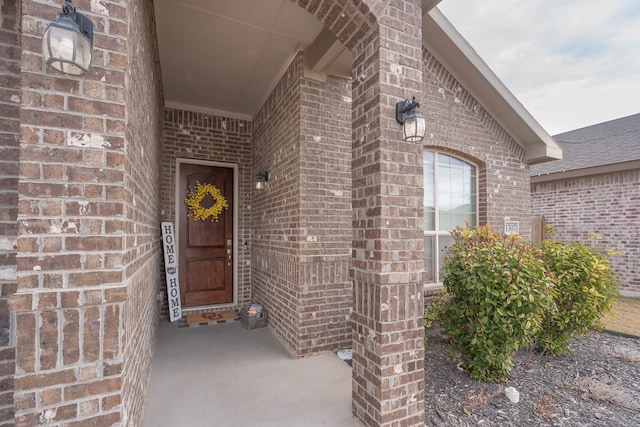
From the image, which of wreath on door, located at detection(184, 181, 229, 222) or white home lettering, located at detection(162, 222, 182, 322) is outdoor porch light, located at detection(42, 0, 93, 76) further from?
wreath on door, located at detection(184, 181, 229, 222)

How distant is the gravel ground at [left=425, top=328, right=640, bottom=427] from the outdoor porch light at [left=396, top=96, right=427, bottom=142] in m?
2.20

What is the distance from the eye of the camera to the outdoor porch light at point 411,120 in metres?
2.00

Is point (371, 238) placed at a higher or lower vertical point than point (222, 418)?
higher

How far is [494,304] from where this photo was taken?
106 inches

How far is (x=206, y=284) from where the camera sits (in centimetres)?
500

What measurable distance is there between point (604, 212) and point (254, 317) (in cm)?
836

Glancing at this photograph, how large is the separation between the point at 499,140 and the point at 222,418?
5.59 metres

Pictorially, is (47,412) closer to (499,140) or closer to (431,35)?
(431,35)

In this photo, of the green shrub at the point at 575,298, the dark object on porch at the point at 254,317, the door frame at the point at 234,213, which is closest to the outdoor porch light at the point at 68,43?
the dark object on porch at the point at 254,317

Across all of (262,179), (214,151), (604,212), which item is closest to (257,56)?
(262,179)

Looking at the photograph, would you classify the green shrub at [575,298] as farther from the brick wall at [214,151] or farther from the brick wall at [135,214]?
the brick wall at [214,151]

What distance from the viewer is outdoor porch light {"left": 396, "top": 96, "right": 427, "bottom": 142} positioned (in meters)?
2.00

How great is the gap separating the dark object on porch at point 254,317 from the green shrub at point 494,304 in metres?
2.57

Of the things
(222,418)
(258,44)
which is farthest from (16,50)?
(222,418)
